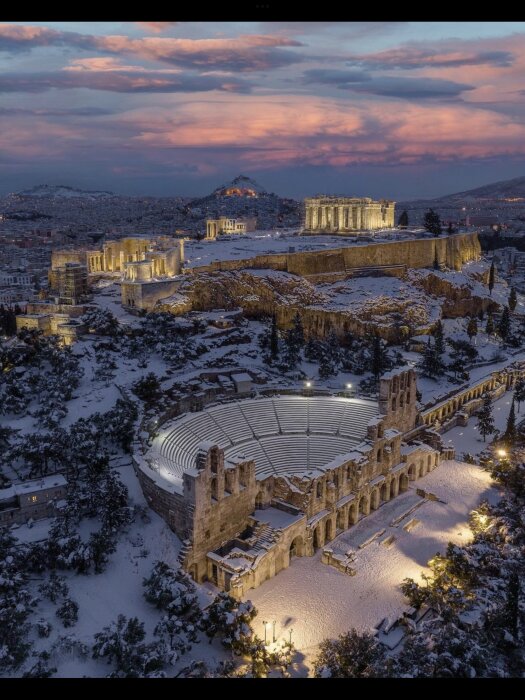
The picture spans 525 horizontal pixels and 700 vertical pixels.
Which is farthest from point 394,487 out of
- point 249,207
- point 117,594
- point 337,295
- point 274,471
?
point 249,207

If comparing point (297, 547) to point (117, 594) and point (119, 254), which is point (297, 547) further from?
point (119, 254)

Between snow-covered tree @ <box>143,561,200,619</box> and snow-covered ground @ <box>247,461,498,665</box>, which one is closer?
snow-covered tree @ <box>143,561,200,619</box>

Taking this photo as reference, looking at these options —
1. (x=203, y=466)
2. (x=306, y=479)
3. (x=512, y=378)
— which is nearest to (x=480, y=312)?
(x=512, y=378)

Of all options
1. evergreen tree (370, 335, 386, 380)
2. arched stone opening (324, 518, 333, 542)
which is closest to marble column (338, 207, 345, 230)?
evergreen tree (370, 335, 386, 380)

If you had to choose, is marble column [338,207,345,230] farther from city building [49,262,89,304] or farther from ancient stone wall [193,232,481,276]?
city building [49,262,89,304]

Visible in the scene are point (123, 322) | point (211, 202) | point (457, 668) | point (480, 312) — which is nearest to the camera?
point (457, 668)

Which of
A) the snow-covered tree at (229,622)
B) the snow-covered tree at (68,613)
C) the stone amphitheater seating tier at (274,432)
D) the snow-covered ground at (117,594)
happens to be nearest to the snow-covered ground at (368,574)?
the snow-covered tree at (229,622)

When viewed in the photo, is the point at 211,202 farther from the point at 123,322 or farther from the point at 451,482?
the point at 451,482
